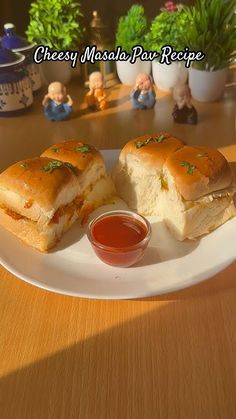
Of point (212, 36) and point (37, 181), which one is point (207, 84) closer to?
point (212, 36)

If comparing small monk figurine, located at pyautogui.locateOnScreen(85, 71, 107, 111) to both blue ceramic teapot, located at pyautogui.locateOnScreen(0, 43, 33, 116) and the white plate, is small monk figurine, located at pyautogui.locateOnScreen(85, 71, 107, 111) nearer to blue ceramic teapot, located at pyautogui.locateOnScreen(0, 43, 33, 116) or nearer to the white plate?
blue ceramic teapot, located at pyautogui.locateOnScreen(0, 43, 33, 116)

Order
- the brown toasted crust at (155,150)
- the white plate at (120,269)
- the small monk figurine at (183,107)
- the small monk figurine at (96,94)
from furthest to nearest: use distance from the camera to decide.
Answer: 1. the small monk figurine at (96,94)
2. the small monk figurine at (183,107)
3. the brown toasted crust at (155,150)
4. the white plate at (120,269)

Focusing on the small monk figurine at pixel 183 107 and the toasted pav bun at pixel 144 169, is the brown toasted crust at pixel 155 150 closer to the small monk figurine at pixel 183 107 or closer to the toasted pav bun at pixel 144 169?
the toasted pav bun at pixel 144 169

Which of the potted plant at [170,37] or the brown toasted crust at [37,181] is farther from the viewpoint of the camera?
the potted plant at [170,37]

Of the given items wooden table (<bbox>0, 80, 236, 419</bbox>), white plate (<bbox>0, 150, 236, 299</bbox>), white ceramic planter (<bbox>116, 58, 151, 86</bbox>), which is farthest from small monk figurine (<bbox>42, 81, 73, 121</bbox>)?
wooden table (<bbox>0, 80, 236, 419</bbox>)

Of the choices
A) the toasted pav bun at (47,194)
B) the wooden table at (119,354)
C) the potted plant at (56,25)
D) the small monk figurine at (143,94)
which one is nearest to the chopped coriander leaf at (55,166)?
the toasted pav bun at (47,194)

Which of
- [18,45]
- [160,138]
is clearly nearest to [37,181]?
[160,138]
